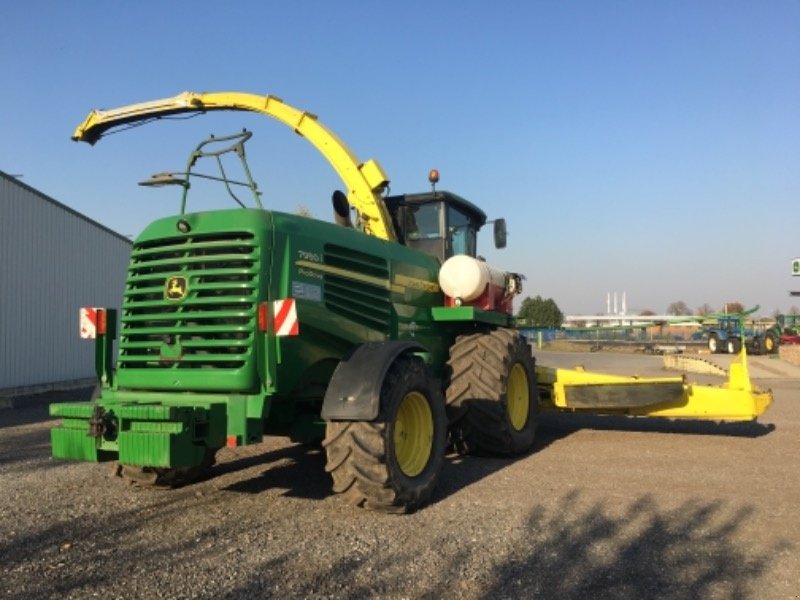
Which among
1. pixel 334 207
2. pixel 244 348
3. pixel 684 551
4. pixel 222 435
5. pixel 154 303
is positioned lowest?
pixel 684 551

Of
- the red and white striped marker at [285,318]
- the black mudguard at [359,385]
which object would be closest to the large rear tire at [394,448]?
the black mudguard at [359,385]

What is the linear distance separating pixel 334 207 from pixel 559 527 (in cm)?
442

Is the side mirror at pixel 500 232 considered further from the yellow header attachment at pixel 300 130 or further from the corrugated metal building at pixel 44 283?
the corrugated metal building at pixel 44 283

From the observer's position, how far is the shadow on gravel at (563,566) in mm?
3689

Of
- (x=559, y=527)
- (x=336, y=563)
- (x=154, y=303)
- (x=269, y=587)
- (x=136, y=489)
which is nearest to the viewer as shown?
(x=269, y=587)

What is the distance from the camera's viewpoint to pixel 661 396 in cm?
816

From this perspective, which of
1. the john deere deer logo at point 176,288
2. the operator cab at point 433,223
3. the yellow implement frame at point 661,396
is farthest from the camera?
the operator cab at point 433,223

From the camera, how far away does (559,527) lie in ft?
15.8

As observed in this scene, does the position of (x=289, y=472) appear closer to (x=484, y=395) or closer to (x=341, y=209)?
(x=484, y=395)

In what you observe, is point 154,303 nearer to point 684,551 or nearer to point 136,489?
point 136,489

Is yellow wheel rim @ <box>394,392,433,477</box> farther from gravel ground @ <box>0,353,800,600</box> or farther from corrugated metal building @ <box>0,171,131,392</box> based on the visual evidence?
corrugated metal building @ <box>0,171,131,392</box>

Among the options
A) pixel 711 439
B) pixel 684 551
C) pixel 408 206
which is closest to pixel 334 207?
pixel 408 206

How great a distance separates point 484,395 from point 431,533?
2.48 meters

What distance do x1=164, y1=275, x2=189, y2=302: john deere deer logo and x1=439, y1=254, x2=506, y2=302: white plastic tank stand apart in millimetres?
3174
